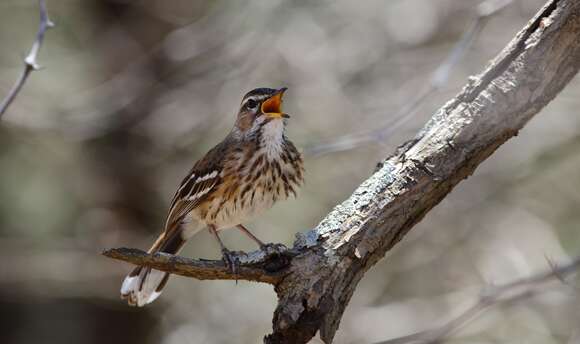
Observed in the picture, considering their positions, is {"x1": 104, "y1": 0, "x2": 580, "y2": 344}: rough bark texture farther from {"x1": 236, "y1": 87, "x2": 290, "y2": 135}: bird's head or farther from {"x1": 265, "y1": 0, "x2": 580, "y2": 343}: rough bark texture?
{"x1": 236, "y1": 87, "x2": 290, "y2": 135}: bird's head

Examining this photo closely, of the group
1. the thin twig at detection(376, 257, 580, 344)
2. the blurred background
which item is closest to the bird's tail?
the thin twig at detection(376, 257, 580, 344)

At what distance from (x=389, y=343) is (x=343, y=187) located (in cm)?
514

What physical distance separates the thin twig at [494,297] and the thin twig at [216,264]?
2.67ft

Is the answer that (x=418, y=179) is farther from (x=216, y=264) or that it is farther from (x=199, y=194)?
(x=199, y=194)

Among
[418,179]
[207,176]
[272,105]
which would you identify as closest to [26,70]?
[207,176]

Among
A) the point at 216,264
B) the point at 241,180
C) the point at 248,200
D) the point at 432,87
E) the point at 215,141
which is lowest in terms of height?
the point at 216,264

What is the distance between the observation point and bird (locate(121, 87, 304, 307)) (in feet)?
20.7

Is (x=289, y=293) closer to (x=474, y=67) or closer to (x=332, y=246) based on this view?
(x=332, y=246)

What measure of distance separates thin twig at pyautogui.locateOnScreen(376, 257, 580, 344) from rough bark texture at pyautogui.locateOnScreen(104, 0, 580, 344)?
58 centimetres

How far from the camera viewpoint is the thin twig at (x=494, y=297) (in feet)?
16.5

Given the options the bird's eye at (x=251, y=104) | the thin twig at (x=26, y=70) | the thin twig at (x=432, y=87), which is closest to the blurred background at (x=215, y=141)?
the thin twig at (x=432, y=87)

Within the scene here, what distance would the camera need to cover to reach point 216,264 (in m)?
4.22

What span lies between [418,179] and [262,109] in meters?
2.31

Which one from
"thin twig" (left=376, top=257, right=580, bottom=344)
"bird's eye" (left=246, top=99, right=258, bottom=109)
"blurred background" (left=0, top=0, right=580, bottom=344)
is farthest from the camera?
"blurred background" (left=0, top=0, right=580, bottom=344)
